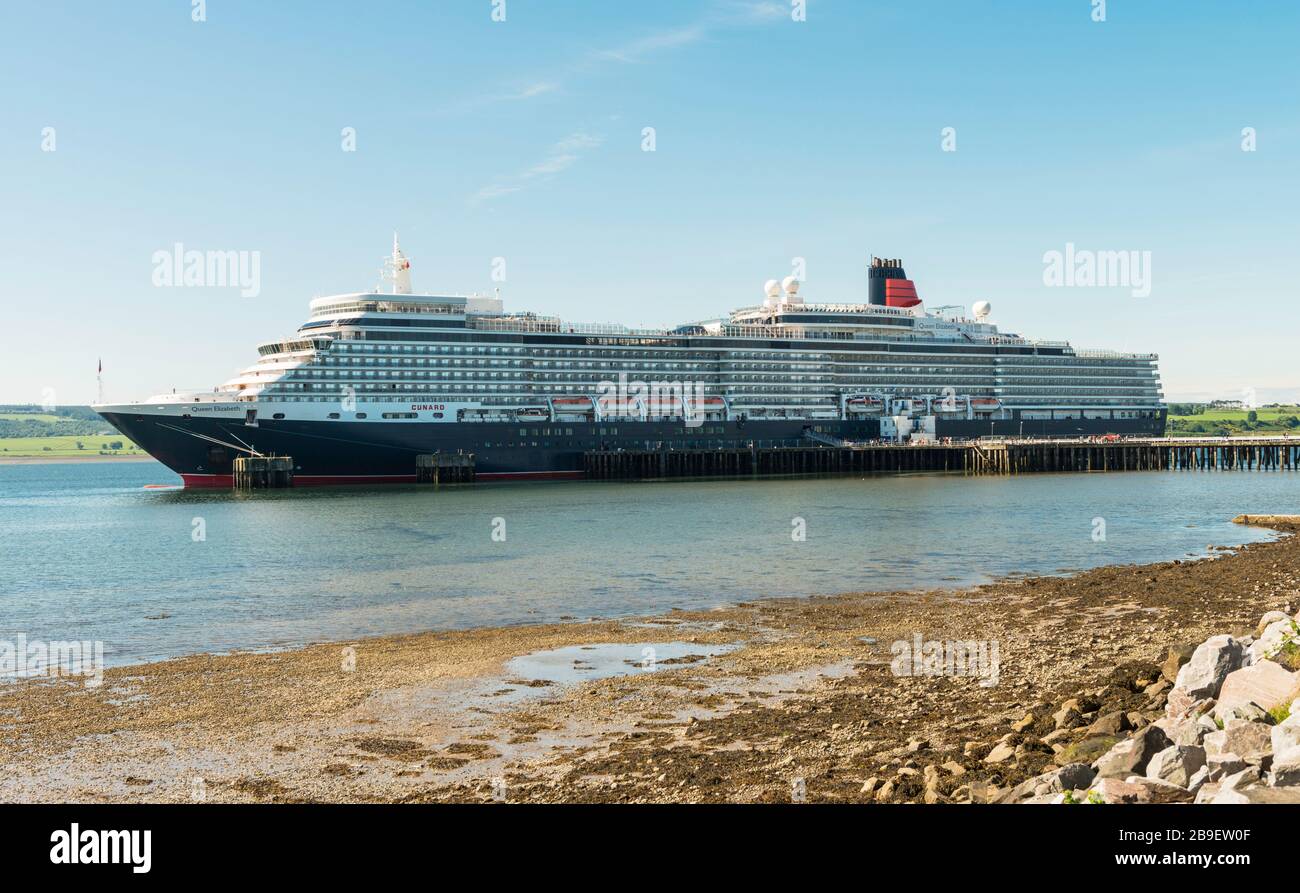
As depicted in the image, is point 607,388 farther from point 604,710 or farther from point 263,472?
point 604,710

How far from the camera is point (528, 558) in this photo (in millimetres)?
36750

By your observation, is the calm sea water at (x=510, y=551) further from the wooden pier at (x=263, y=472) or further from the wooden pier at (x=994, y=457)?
the wooden pier at (x=994, y=457)

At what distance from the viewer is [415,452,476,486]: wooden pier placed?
259 feet

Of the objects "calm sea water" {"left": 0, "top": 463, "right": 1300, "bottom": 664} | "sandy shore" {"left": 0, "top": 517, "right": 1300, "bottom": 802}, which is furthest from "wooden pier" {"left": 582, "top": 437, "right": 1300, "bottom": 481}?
"sandy shore" {"left": 0, "top": 517, "right": 1300, "bottom": 802}

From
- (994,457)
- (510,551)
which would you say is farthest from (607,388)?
(510,551)

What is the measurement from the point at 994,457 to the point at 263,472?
63.1 meters

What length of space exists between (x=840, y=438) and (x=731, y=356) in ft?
46.1

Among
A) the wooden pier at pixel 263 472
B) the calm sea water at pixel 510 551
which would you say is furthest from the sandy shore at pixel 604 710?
the wooden pier at pixel 263 472

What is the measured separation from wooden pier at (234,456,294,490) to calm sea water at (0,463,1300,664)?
4.48 meters

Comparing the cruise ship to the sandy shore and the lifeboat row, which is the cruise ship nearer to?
the lifeboat row

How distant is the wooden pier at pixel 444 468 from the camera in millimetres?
78938

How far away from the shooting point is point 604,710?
51.7 feet

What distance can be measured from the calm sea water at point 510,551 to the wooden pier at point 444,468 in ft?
24.1
